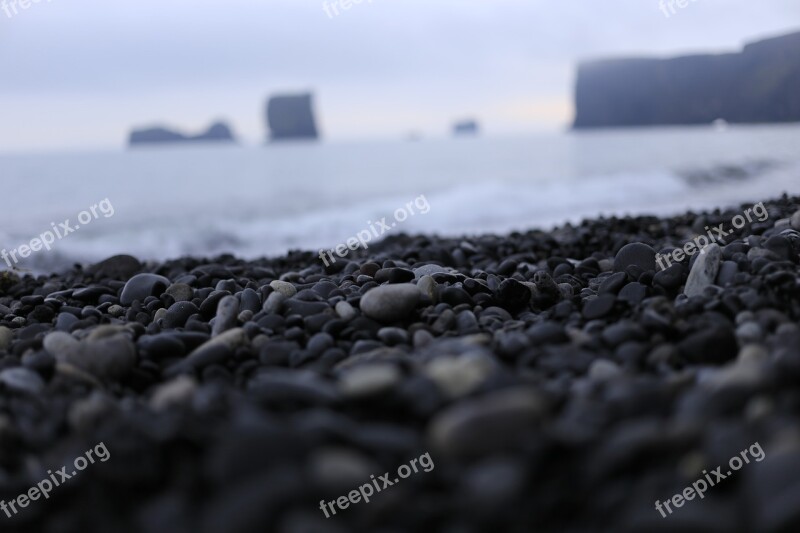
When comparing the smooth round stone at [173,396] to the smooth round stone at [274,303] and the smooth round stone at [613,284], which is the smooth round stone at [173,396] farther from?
the smooth round stone at [613,284]

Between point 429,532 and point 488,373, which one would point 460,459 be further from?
point 488,373

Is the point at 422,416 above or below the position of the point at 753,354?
above

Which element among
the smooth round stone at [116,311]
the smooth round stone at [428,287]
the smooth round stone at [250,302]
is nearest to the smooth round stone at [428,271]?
the smooth round stone at [428,287]

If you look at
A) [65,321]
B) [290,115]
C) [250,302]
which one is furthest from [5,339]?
[290,115]

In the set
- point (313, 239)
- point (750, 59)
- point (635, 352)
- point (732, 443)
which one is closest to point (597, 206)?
point (313, 239)

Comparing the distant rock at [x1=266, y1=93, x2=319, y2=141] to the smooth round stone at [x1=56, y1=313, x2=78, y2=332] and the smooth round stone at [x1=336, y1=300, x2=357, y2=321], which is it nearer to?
the smooth round stone at [x1=56, y1=313, x2=78, y2=332]

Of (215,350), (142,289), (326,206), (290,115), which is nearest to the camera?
(215,350)

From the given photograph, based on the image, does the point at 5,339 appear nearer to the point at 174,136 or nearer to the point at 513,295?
the point at 513,295
